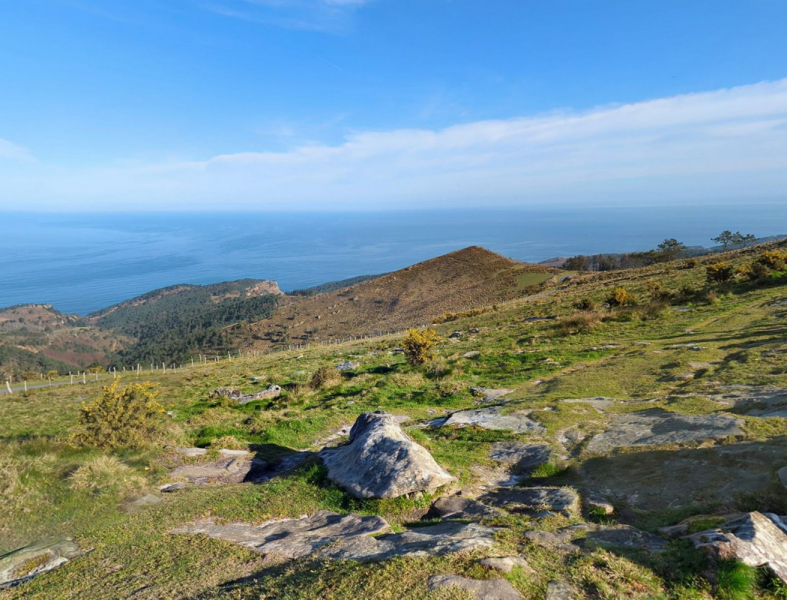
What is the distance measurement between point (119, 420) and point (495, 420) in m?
9.94

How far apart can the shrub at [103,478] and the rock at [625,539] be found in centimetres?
817

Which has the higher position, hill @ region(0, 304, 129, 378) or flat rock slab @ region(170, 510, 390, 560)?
flat rock slab @ region(170, 510, 390, 560)

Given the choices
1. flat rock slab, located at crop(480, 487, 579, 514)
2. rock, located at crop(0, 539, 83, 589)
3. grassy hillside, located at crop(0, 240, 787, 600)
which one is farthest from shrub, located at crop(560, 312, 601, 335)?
rock, located at crop(0, 539, 83, 589)

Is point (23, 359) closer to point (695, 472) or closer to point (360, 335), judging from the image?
point (360, 335)

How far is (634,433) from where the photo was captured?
844 centimetres

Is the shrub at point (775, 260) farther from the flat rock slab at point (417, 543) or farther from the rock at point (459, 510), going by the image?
the flat rock slab at point (417, 543)

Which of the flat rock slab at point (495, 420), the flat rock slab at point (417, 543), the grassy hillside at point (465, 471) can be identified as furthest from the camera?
the flat rock slab at point (495, 420)

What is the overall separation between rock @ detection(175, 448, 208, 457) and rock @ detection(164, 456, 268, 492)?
63 centimetres

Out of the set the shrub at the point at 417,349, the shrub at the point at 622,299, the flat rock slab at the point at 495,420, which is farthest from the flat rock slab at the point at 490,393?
the shrub at the point at 622,299

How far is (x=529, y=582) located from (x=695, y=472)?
14.1 feet

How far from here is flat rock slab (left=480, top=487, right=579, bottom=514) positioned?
20.1 ft

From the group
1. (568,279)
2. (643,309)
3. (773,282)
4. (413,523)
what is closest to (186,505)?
(413,523)

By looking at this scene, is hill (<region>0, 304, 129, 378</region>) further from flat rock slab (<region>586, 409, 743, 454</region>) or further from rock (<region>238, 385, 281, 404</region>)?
flat rock slab (<region>586, 409, 743, 454</region>)

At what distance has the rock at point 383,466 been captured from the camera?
7031 mm
